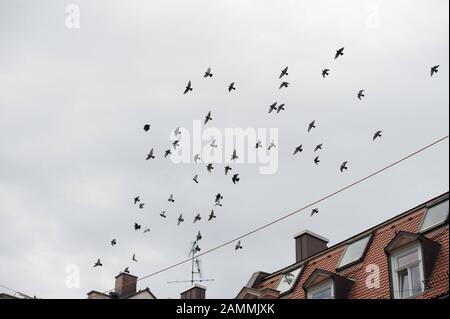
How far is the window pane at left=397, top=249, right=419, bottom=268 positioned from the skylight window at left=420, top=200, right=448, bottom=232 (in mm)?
900

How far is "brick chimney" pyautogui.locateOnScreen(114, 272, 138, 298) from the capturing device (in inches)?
1449

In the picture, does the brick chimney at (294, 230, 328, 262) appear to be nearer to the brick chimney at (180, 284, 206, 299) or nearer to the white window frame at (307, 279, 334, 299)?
the white window frame at (307, 279, 334, 299)

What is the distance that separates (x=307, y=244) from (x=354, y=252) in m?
3.50

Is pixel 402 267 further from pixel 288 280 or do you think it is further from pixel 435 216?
pixel 288 280

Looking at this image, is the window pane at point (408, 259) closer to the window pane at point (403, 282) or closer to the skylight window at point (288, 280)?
the window pane at point (403, 282)

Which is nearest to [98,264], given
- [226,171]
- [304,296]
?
[226,171]

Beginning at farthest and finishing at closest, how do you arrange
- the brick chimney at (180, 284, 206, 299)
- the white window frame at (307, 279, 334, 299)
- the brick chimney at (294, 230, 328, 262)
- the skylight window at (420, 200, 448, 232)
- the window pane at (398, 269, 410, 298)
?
the brick chimney at (180, 284, 206, 299)
the brick chimney at (294, 230, 328, 262)
the white window frame at (307, 279, 334, 299)
the skylight window at (420, 200, 448, 232)
the window pane at (398, 269, 410, 298)

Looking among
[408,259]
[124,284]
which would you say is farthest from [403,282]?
[124,284]

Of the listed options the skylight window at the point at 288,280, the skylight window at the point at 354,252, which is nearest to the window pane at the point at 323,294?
the skylight window at the point at 354,252

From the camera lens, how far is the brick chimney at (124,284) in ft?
121

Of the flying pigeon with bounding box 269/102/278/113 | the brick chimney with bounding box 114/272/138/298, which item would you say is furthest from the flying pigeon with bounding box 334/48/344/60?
the brick chimney with bounding box 114/272/138/298

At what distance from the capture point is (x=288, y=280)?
32219mm

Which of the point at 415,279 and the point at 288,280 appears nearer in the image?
the point at 415,279
